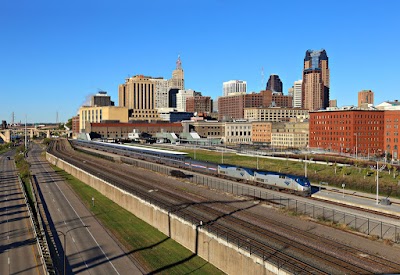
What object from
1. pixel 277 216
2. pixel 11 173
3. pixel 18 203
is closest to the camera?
pixel 277 216

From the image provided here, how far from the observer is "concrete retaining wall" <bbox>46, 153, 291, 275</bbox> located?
101 feet

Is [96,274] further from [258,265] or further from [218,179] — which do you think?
[218,179]

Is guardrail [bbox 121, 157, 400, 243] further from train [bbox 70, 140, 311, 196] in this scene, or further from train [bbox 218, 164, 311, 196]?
train [bbox 70, 140, 311, 196]

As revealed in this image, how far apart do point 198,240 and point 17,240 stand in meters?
21.8

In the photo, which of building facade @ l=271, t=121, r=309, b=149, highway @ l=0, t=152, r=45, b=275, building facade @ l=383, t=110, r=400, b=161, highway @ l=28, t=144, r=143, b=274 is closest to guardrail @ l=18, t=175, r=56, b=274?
highway @ l=0, t=152, r=45, b=275

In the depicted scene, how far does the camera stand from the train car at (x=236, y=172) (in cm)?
6882

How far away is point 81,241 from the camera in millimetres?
45031

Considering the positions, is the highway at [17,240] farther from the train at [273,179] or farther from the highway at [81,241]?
the train at [273,179]

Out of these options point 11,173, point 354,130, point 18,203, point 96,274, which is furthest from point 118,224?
point 354,130

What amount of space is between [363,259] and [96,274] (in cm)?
2233

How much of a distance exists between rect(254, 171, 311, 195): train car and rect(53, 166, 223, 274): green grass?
21.5 m

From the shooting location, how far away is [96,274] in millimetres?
35219

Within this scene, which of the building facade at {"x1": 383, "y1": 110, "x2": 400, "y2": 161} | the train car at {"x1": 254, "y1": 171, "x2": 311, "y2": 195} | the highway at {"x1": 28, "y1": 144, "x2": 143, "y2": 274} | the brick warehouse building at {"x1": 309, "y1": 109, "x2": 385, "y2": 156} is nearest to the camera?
the highway at {"x1": 28, "y1": 144, "x2": 143, "y2": 274}

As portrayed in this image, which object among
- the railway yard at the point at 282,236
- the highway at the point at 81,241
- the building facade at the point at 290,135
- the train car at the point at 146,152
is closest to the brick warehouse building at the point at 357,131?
the building facade at the point at 290,135
